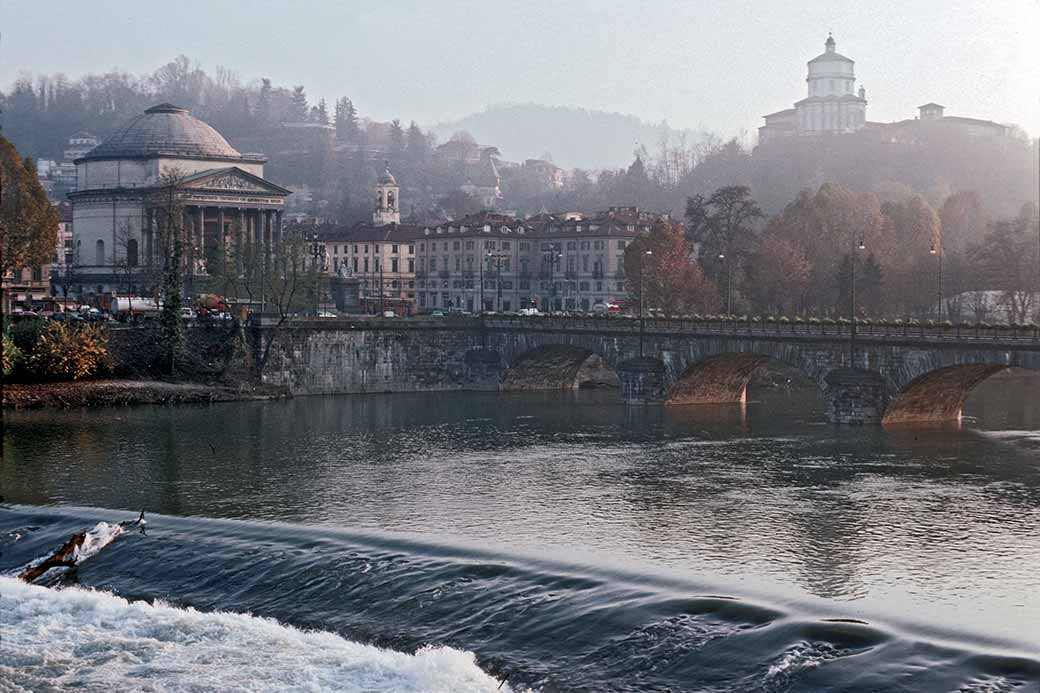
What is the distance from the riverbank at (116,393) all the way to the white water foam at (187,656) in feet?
146

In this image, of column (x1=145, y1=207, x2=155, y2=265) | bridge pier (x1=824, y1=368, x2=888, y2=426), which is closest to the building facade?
column (x1=145, y1=207, x2=155, y2=265)

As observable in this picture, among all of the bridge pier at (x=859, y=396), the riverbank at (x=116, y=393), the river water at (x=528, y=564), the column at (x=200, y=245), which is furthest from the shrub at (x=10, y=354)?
the bridge pier at (x=859, y=396)

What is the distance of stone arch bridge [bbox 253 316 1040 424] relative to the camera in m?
72.2

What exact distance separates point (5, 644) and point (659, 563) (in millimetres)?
17038

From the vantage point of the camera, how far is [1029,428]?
74.2 metres

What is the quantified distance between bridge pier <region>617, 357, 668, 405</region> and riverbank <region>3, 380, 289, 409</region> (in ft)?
77.0

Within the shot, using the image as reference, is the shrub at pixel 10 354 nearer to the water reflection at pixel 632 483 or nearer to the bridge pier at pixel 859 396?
the water reflection at pixel 632 483

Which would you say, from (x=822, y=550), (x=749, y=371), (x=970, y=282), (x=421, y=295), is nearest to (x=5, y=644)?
(x=822, y=550)

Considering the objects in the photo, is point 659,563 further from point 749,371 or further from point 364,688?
point 749,371

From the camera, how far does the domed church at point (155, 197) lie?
135 meters

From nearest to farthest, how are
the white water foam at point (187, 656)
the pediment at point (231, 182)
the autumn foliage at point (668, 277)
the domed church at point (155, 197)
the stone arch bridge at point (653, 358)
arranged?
1. the white water foam at point (187, 656)
2. the stone arch bridge at point (653, 358)
3. the autumn foliage at point (668, 277)
4. the domed church at point (155, 197)
5. the pediment at point (231, 182)

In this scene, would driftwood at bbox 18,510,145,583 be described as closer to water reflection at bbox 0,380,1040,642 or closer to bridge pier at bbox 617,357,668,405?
water reflection at bbox 0,380,1040,642

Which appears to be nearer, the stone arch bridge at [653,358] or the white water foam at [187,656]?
the white water foam at [187,656]

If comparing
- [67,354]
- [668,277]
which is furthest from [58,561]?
[668,277]
